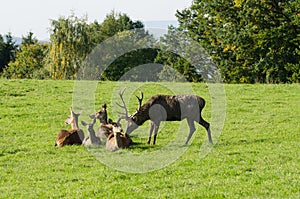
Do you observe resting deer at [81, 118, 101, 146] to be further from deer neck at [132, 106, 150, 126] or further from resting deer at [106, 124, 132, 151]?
deer neck at [132, 106, 150, 126]

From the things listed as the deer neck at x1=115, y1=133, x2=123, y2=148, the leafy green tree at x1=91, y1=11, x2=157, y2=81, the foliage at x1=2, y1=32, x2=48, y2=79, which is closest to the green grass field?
the deer neck at x1=115, y1=133, x2=123, y2=148

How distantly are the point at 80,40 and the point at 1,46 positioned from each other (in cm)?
2542

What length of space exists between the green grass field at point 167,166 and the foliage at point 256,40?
1845 cm

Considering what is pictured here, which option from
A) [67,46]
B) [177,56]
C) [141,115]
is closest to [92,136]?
[141,115]

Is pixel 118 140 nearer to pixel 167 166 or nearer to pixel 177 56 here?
pixel 167 166

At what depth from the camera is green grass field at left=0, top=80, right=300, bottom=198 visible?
28.5 feet

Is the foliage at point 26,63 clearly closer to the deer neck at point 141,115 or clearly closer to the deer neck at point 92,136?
the deer neck at point 141,115

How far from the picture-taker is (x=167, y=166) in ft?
34.0

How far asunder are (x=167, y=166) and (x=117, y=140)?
74.3 inches

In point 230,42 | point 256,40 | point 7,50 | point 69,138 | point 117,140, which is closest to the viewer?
point 117,140

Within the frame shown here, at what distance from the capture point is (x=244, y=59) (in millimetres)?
40312

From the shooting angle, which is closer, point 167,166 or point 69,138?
point 167,166

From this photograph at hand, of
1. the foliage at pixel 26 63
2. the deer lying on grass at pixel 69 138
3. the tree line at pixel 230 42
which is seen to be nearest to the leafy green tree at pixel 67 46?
the tree line at pixel 230 42

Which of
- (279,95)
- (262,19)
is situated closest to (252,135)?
(279,95)
